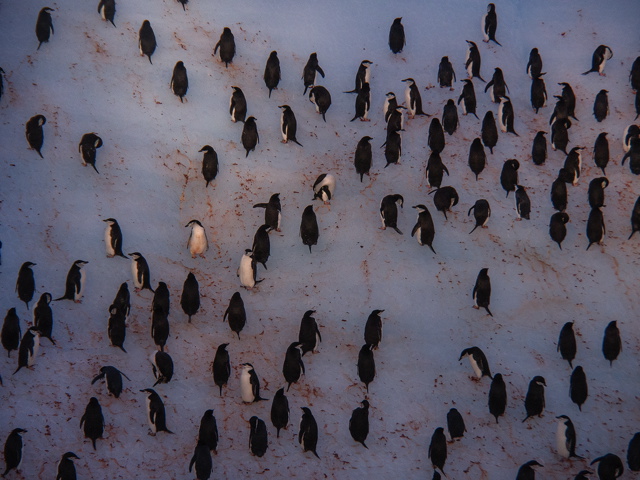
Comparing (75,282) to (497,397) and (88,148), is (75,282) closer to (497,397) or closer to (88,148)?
(88,148)

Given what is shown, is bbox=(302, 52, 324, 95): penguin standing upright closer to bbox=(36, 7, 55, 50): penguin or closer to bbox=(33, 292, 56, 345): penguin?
bbox=(36, 7, 55, 50): penguin

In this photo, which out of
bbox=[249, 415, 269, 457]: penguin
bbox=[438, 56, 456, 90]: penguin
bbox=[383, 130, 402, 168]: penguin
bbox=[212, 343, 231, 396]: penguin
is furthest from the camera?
bbox=[438, 56, 456, 90]: penguin

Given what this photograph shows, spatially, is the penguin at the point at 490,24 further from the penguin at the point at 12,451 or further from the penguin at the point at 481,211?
the penguin at the point at 12,451

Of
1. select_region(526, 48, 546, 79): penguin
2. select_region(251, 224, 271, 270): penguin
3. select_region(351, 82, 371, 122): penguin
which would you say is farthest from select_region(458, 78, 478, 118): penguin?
select_region(251, 224, 271, 270): penguin

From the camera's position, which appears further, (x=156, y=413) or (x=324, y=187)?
(x=324, y=187)

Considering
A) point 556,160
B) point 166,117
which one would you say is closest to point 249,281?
point 166,117

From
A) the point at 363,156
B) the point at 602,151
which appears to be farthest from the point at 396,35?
the point at 602,151

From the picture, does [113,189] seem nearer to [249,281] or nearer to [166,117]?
[166,117]
